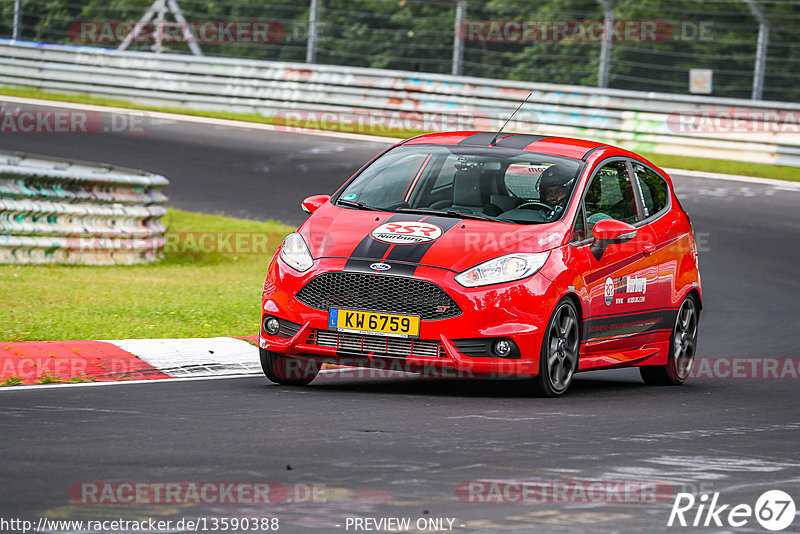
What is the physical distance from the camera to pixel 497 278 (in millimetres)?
8781

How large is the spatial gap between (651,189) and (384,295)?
2972mm

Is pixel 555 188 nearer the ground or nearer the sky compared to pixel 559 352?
nearer the sky

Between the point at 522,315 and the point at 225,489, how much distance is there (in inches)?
127

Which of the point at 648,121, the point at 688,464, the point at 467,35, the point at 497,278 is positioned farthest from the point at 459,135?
the point at 467,35

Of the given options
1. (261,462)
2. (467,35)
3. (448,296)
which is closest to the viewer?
(261,462)

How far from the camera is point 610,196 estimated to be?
10148 millimetres

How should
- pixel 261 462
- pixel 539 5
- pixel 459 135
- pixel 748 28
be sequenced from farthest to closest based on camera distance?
pixel 539 5 → pixel 748 28 → pixel 459 135 → pixel 261 462

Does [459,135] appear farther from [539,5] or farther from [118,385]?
[539,5]
